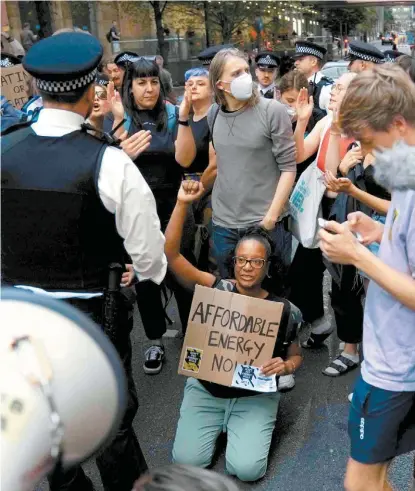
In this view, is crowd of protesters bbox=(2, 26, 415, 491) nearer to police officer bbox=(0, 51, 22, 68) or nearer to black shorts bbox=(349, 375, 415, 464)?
black shorts bbox=(349, 375, 415, 464)

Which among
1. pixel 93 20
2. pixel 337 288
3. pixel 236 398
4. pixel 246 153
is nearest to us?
pixel 236 398

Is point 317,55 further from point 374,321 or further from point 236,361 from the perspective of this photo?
point 374,321

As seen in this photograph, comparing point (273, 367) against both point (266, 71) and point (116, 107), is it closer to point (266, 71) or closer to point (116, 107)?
point (116, 107)

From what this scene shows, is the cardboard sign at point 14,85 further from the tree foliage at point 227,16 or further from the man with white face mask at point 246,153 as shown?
the tree foliage at point 227,16

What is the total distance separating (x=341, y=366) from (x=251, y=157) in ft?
4.16

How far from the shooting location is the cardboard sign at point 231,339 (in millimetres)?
2875

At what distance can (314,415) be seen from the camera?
319 centimetres

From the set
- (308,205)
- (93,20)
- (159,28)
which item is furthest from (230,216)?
(93,20)

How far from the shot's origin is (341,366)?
353 cm

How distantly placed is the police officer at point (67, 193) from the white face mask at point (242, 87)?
1.16 meters

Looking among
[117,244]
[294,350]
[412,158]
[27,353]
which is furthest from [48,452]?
[294,350]

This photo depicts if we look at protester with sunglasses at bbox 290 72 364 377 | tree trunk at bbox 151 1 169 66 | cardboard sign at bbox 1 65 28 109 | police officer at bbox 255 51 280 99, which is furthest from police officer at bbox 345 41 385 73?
tree trunk at bbox 151 1 169 66

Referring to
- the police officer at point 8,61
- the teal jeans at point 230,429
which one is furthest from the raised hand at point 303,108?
the police officer at point 8,61

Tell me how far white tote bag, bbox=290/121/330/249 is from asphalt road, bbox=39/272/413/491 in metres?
0.76
